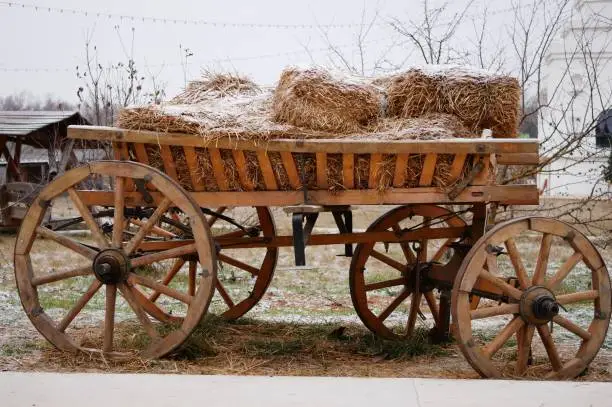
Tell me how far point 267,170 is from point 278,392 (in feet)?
6.30

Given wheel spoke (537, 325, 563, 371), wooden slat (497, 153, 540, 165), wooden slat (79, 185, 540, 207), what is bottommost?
wheel spoke (537, 325, 563, 371)

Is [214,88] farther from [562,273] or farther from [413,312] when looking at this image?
[562,273]

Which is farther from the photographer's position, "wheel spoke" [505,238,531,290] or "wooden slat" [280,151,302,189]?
"wooden slat" [280,151,302,189]

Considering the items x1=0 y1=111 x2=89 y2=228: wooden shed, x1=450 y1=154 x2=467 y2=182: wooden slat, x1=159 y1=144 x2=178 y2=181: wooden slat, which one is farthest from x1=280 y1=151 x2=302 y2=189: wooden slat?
x1=0 y1=111 x2=89 y2=228: wooden shed

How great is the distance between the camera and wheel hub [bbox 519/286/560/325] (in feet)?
16.0

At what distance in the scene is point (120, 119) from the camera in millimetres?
5320

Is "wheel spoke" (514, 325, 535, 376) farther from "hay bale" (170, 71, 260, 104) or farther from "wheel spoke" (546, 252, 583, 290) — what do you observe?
"hay bale" (170, 71, 260, 104)

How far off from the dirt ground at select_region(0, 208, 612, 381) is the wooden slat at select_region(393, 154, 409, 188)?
4.40ft

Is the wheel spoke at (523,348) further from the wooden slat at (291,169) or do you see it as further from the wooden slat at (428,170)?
the wooden slat at (291,169)

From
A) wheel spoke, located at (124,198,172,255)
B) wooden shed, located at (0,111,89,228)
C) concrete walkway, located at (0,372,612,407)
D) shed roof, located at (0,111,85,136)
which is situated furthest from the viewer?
shed roof, located at (0,111,85,136)

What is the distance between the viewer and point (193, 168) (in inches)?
209

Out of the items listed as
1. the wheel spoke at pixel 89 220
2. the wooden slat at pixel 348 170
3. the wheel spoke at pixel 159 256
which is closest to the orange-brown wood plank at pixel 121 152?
the wheel spoke at pixel 89 220

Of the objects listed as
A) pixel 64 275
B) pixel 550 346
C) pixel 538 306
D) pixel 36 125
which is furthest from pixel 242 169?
pixel 36 125

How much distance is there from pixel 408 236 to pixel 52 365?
2.84 metres
